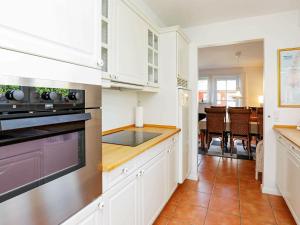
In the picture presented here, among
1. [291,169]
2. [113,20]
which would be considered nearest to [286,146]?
[291,169]

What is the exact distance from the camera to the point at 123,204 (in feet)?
4.32

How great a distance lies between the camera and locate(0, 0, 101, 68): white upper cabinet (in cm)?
66

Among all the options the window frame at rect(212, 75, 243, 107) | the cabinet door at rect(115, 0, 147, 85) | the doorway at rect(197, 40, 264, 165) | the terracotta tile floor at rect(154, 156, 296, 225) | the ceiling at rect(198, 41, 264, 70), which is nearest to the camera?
the cabinet door at rect(115, 0, 147, 85)

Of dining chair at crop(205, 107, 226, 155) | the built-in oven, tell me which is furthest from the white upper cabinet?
dining chair at crop(205, 107, 226, 155)

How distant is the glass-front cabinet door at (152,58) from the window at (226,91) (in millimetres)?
5488

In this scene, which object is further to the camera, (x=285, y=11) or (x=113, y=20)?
(x=285, y=11)

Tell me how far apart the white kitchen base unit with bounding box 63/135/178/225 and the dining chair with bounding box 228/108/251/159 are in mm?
2331

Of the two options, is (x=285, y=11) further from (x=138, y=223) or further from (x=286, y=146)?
(x=138, y=223)

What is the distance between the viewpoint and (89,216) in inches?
39.2

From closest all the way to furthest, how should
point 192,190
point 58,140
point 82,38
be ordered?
point 58,140 → point 82,38 → point 192,190

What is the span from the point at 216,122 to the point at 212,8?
250 centimetres

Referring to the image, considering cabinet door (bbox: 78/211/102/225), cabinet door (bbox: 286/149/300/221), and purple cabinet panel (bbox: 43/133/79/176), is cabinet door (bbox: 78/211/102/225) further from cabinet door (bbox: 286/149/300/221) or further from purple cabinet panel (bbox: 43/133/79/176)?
cabinet door (bbox: 286/149/300/221)

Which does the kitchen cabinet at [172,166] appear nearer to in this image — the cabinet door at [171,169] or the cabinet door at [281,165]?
the cabinet door at [171,169]

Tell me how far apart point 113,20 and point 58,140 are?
3.69 feet
